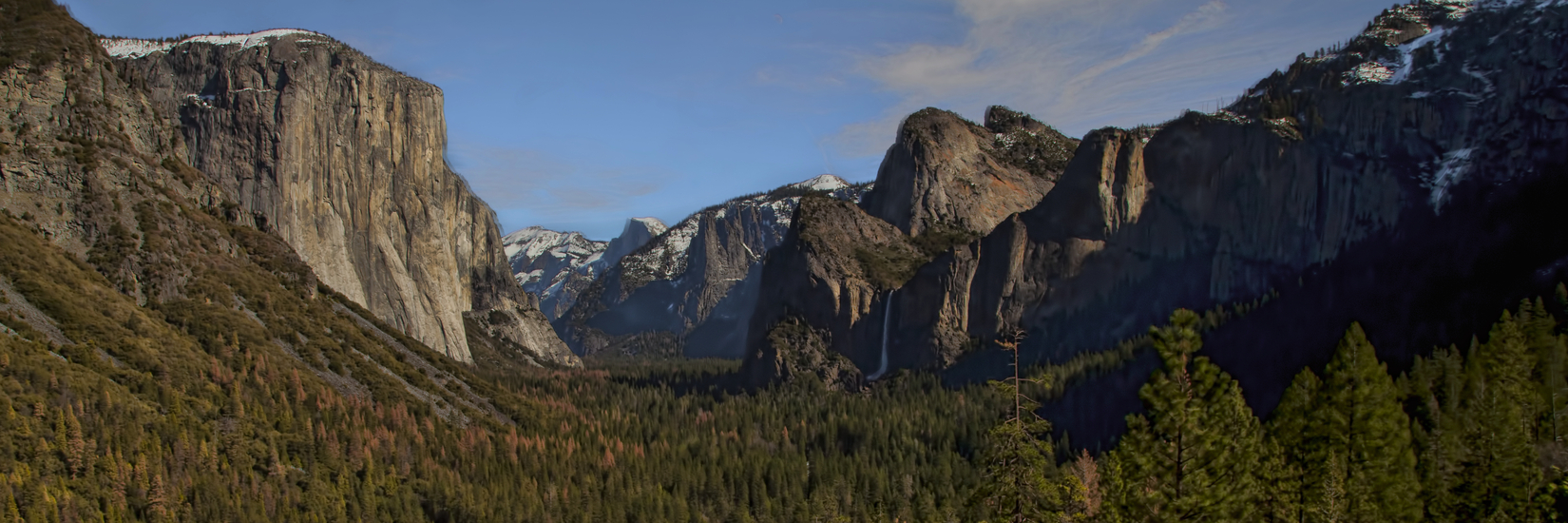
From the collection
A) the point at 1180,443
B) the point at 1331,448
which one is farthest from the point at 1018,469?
the point at 1331,448

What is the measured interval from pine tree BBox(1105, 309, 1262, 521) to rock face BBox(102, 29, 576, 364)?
141 meters

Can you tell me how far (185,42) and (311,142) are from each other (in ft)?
87.1

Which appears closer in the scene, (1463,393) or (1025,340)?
(1463,393)

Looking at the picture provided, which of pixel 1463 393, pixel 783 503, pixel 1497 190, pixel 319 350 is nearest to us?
pixel 1463 393

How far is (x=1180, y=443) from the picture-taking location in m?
29.8

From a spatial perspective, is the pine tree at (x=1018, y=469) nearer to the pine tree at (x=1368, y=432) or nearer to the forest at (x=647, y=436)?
the forest at (x=647, y=436)

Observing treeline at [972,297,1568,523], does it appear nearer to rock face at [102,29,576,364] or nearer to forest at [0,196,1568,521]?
forest at [0,196,1568,521]

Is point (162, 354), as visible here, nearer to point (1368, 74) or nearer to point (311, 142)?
point (311, 142)

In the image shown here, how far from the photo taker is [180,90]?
166 metres

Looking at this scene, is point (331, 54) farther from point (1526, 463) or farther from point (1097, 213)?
point (1526, 463)

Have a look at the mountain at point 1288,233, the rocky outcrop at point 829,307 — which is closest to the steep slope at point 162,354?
the rocky outcrop at point 829,307

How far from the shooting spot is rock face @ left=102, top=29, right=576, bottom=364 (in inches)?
6442

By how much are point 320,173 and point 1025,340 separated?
120 metres

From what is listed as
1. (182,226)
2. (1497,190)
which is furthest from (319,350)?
(1497,190)
